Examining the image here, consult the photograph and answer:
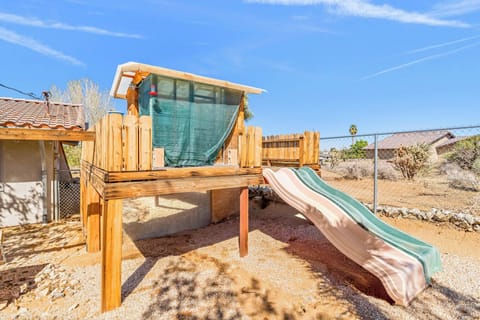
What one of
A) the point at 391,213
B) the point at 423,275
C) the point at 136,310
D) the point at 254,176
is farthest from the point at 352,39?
the point at 136,310

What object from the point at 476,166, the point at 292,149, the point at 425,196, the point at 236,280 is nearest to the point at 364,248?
the point at 236,280

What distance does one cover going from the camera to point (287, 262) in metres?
4.04

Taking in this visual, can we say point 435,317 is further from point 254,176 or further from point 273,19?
point 273,19

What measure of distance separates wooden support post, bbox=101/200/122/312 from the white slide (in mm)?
2858

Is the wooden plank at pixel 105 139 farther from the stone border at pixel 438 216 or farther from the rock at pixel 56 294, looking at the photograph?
the stone border at pixel 438 216

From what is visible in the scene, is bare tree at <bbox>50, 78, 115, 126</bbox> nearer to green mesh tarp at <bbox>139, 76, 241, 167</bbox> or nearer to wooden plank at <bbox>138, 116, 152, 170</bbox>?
green mesh tarp at <bbox>139, 76, 241, 167</bbox>

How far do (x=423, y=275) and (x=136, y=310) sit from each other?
3734 mm

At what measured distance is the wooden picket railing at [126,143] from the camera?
107 inches

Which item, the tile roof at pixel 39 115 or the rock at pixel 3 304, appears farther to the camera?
the tile roof at pixel 39 115

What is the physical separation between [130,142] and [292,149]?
13.4 ft

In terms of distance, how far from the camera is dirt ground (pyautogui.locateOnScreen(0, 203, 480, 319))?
106 inches

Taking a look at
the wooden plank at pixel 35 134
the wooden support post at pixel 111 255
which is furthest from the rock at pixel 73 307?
the wooden plank at pixel 35 134

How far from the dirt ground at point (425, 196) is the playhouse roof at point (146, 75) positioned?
4.98m

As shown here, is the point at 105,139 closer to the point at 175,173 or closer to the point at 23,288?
the point at 175,173
